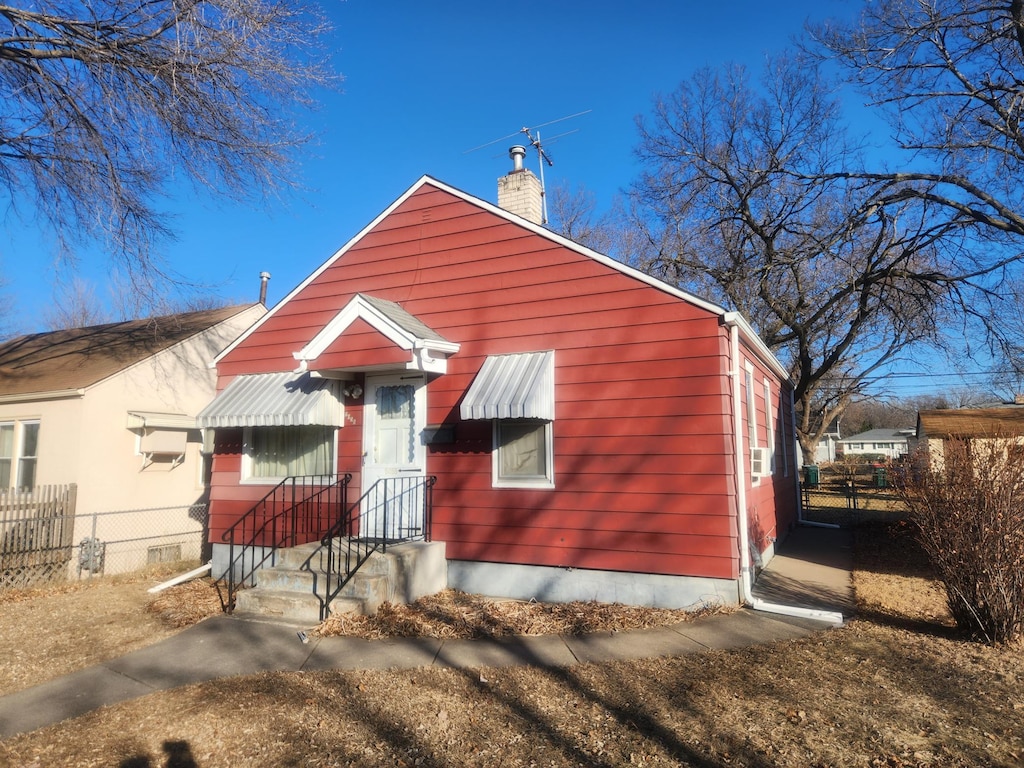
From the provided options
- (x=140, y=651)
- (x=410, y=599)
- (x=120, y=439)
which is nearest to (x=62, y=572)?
(x=120, y=439)

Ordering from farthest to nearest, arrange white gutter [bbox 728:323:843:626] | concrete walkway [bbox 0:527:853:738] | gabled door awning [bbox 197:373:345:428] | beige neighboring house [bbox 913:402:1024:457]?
beige neighboring house [bbox 913:402:1024:457] < gabled door awning [bbox 197:373:345:428] < white gutter [bbox 728:323:843:626] < concrete walkway [bbox 0:527:853:738]

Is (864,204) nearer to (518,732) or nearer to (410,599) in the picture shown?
(410,599)

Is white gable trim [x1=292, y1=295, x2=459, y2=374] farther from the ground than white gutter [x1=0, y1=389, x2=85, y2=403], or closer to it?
farther from the ground

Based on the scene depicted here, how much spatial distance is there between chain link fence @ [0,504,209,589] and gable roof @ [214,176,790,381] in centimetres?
461

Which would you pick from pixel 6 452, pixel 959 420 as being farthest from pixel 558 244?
pixel 959 420

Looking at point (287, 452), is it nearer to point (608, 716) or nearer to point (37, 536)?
point (37, 536)

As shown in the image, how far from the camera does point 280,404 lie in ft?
28.6

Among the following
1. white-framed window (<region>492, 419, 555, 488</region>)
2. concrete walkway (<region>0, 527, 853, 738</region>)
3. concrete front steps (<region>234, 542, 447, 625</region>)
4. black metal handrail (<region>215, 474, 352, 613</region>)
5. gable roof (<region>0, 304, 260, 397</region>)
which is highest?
gable roof (<region>0, 304, 260, 397</region>)

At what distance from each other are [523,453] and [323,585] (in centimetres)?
284

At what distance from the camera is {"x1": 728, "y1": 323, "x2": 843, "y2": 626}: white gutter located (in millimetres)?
6422

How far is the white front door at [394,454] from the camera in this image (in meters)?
8.30

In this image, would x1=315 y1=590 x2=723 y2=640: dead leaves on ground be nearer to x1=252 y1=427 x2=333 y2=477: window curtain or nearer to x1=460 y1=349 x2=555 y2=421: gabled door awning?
x1=460 y1=349 x2=555 y2=421: gabled door awning

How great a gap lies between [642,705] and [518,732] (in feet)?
3.09

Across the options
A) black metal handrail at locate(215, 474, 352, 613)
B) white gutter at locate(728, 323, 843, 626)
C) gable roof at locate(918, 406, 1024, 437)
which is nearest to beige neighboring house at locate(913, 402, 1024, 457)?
gable roof at locate(918, 406, 1024, 437)
